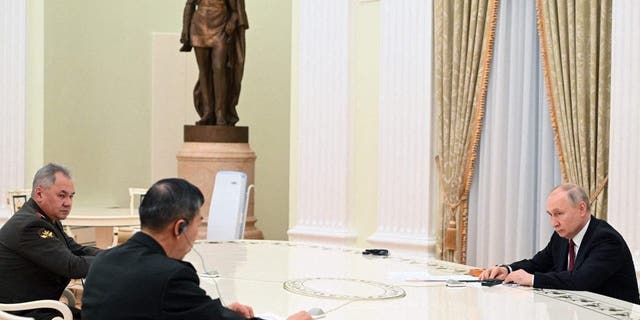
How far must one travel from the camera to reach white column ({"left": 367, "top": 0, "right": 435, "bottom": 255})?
25.2 ft

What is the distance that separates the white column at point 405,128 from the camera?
302 inches

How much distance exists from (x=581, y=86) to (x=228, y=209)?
8.85 ft

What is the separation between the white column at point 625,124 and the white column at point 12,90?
5763 mm

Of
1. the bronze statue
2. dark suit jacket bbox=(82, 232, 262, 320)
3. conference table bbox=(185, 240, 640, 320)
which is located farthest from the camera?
the bronze statue

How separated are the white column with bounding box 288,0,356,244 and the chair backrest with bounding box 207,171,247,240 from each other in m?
1.15

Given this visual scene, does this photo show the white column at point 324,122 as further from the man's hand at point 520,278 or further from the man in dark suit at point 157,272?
the man in dark suit at point 157,272

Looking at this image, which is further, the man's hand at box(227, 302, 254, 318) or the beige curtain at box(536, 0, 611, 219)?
the beige curtain at box(536, 0, 611, 219)

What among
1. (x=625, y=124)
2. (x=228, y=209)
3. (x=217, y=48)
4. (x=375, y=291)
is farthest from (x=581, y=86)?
(x=217, y=48)

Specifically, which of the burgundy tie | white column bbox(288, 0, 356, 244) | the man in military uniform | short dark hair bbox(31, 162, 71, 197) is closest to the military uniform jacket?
the man in military uniform

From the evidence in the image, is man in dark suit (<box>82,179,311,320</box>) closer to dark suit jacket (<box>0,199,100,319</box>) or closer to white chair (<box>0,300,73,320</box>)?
white chair (<box>0,300,73,320</box>)

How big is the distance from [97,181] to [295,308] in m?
7.69

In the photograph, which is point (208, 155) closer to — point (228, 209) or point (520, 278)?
point (228, 209)

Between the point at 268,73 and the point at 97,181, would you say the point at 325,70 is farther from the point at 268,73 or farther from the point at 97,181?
the point at 97,181

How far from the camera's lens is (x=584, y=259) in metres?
4.41
